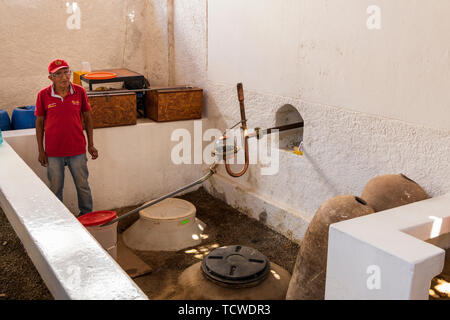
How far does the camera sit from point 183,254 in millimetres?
5320

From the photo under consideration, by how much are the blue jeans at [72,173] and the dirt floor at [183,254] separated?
0.68 m

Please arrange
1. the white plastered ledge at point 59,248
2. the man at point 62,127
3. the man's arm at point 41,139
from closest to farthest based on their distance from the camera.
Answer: the white plastered ledge at point 59,248, the man at point 62,127, the man's arm at point 41,139

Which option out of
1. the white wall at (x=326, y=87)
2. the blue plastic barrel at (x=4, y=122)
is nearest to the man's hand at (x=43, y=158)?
the blue plastic barrel at (x=4, y=122)

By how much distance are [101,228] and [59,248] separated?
2.00 m

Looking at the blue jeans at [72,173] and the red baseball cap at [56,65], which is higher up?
the red baseball cap at [56,65]

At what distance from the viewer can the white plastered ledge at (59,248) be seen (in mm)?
2227

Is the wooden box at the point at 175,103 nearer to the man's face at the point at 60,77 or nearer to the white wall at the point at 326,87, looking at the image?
the white wall at the point at 326,87

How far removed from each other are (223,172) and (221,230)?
1.11 m

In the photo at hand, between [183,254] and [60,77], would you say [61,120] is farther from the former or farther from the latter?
[183,254]

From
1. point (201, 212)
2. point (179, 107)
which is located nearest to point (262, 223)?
point (201, 212)

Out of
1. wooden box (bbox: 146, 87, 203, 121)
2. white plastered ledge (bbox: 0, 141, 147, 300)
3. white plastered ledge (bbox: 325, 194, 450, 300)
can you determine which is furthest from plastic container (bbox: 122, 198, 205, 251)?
white plastered ledge (bbox: 325, 194, 450, 300)

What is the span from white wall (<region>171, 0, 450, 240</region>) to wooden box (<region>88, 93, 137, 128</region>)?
3.68 ft

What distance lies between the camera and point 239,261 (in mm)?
3824

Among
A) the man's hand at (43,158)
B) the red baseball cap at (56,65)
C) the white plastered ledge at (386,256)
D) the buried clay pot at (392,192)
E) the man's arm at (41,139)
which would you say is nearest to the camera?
the white plastered ledge at (386,256)
